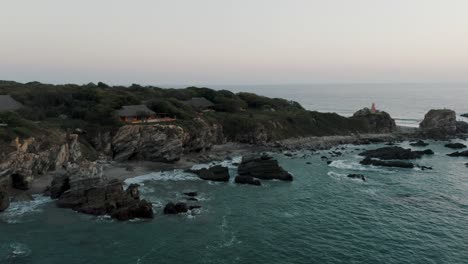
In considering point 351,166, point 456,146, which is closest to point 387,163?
point 351,166

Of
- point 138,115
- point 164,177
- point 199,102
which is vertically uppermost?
point 199,102

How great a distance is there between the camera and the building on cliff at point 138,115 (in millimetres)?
82806

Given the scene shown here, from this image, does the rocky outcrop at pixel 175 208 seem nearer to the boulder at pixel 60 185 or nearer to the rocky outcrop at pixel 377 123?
the boulder at pixel 60 185

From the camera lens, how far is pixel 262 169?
66.7 meters

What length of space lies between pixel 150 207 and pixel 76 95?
58817 mm

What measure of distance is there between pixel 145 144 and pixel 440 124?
98.4 metres

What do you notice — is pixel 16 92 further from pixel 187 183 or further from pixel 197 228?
pixel 197 228

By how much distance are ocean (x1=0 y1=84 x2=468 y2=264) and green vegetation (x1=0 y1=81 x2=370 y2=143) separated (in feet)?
73.1

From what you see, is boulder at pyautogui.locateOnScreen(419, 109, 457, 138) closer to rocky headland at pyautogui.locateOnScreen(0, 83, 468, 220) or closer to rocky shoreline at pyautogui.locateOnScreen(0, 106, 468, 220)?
rocky headland at pyautogui.locateOnScreen(0, 83, 468, 220)

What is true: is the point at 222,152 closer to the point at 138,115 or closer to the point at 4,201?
the point at 138,115

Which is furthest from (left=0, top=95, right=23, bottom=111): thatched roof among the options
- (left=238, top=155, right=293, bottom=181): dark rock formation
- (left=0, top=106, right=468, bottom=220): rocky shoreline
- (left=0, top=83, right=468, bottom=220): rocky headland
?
(left=238, top=155, right=293, bottom=181): dark rock formation

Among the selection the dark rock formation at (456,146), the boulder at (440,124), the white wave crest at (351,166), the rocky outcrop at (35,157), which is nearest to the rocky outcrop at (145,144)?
the rocky outcrop at (35,157)

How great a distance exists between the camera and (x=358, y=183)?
62.8m

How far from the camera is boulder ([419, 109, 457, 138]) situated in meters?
119
